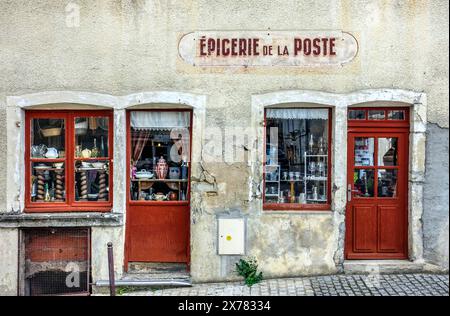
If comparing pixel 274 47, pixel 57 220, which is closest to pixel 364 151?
pixel 274 47

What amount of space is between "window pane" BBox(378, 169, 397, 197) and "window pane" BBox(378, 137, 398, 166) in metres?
0.12

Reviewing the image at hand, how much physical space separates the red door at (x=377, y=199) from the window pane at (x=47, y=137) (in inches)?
171

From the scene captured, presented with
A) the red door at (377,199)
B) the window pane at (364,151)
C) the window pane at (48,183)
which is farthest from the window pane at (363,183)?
the window pane at (48,183)

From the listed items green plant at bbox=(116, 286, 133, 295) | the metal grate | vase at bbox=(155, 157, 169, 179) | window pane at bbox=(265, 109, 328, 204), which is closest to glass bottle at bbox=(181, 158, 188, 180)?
vase at bbox=(155, 157, 169, 179)

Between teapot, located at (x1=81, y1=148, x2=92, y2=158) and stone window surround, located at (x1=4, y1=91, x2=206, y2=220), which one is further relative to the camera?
teapot, located at (x1=81, y1=148, x2=92, y2=158)

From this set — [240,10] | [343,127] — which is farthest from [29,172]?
[343,127]

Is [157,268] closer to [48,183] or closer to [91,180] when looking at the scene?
[91,180]

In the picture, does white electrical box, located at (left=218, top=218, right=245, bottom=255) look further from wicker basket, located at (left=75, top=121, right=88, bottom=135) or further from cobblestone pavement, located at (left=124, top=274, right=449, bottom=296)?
wicker basket, located at (left=75, top=121, right=88, bottom=135)

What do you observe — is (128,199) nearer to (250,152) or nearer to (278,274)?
(250,152)

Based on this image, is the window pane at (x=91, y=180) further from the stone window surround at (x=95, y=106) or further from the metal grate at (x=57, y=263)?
the metal grate at (x=57, y=263)

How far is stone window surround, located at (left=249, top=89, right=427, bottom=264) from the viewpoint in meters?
6.77

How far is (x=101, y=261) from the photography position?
22.4 ft

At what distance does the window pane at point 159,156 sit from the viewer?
7035mm

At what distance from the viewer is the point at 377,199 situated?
7082 mm
